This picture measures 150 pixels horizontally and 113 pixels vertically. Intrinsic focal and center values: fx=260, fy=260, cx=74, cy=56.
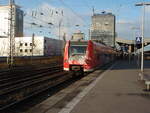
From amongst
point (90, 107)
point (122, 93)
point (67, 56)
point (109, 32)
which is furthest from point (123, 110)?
point (109, 32)

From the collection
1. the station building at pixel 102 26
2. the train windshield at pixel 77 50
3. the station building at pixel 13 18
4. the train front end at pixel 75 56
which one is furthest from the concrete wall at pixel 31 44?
the train windshield at pixel 77 50

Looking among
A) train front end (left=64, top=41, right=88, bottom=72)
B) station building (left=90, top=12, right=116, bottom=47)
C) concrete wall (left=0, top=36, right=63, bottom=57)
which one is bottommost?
train front end (left=64, top=41, right=88, bottom=72)

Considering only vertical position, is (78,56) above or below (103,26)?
below

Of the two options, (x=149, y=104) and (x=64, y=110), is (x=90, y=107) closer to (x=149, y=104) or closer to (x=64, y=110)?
(x=64, y=110)

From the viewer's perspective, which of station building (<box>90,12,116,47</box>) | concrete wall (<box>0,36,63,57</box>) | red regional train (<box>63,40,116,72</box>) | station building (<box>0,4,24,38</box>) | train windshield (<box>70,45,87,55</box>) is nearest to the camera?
red regional train (<box>63,40,116,72</box>)

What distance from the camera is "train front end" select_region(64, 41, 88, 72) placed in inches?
735

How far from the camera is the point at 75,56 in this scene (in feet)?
61.6

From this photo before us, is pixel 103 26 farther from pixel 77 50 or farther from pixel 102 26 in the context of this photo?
pixel 77 50

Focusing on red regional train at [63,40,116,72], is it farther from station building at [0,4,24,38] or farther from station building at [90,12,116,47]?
station building at [90,12,116,47]

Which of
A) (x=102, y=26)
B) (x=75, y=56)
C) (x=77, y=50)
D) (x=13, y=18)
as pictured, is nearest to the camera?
(x=75, y=56)

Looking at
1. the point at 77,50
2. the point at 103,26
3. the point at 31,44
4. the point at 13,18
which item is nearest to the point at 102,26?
the point at 103,26

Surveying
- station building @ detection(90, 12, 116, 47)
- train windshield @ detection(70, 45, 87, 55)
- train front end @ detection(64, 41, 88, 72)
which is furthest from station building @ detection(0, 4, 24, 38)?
train windshield @ detection(70, 45, 87, 55)

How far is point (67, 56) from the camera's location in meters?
18.9

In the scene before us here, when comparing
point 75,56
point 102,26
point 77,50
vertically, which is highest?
point 102,26
